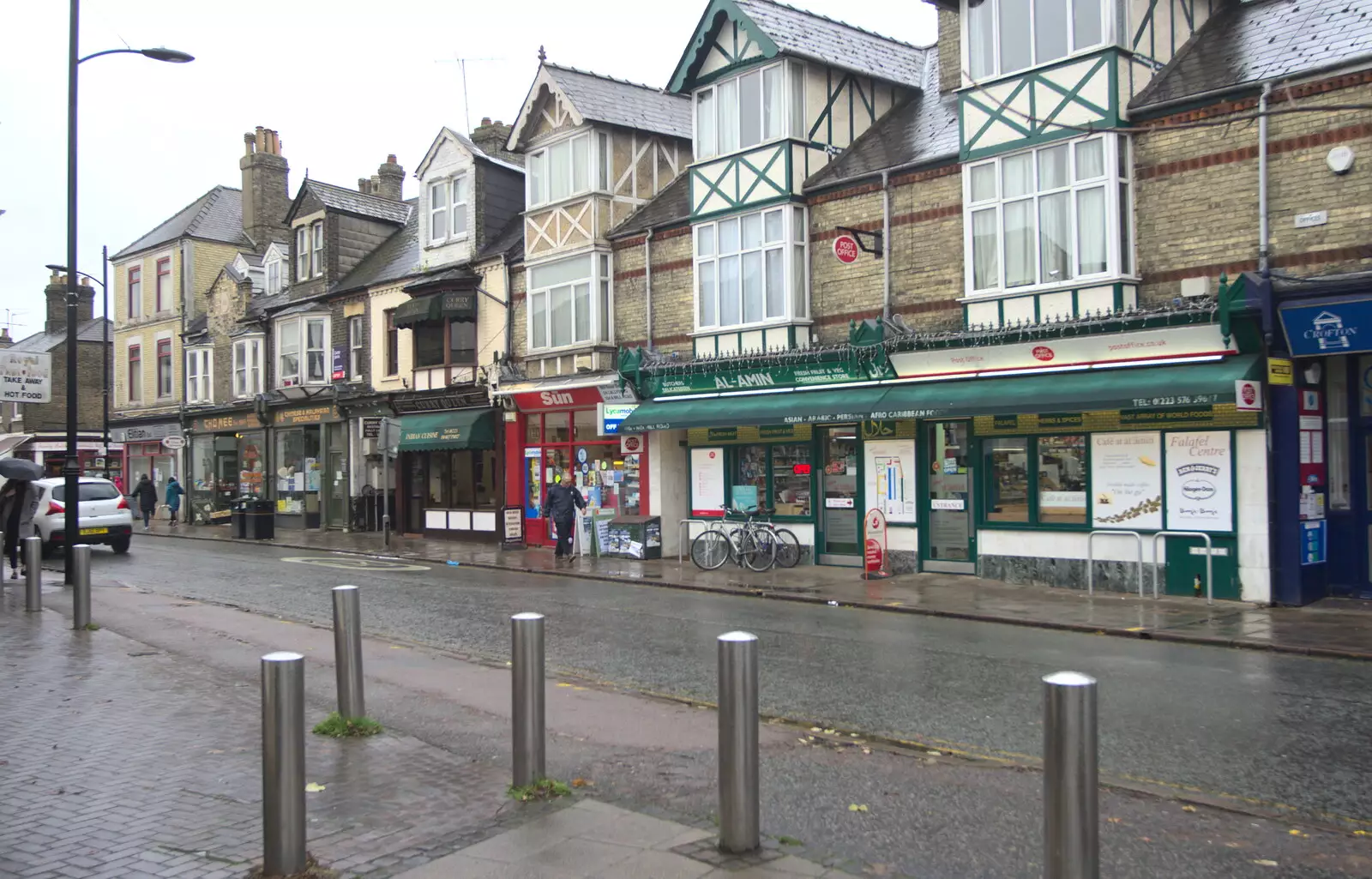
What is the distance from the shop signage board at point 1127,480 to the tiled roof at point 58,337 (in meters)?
48.6

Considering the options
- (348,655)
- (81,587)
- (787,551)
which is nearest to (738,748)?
(348,655)

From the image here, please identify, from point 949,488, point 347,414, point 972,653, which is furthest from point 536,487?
point 972,653

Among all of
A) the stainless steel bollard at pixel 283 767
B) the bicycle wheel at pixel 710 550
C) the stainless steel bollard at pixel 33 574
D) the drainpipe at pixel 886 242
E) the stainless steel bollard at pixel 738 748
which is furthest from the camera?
the bicycle wheel at pixel 710 550

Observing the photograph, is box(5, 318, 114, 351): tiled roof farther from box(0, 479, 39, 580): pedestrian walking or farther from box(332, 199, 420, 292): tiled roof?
box(0, 479, 39, 580): pedestrian walking

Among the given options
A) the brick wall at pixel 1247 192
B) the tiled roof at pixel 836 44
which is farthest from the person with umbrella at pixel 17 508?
the brick wall at pixel 1247 192

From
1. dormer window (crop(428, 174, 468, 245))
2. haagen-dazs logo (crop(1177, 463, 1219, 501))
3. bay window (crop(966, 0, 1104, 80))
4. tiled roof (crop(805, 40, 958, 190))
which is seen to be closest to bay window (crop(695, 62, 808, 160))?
tiled roof (crop(805, 40, 958, 190))

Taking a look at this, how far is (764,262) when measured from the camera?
64.0 feet

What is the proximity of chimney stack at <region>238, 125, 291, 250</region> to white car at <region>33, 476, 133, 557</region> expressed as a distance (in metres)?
16.9

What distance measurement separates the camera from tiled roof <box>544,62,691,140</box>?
2342 cm

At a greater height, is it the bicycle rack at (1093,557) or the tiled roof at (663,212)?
the tiled roof at (663,212)

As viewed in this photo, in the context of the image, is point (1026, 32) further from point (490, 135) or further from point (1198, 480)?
point (490, 135)

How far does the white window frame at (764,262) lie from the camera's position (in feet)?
62.5

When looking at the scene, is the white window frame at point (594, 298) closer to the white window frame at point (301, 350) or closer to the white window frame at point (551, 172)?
the white window frame at point (551, 172)

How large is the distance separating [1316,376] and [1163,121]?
4.04 m
